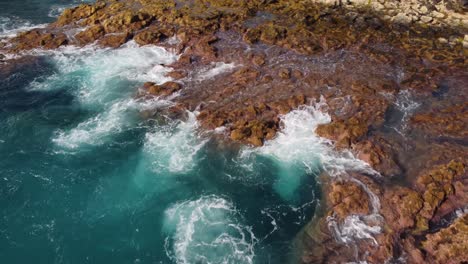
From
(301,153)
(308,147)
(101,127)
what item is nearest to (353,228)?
(301,153)

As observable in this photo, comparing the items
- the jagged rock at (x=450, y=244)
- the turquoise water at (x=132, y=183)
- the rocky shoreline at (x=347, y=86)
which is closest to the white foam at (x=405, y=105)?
the rocky shoreline at (x=347, y=86)

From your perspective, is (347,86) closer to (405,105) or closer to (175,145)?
(405,105)

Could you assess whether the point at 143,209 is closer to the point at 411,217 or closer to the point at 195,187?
the point at 195,187

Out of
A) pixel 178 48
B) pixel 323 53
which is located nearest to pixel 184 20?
pixel 178 48

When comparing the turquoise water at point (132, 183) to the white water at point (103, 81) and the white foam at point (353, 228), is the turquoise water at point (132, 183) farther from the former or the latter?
the white foam at point (353, 228)

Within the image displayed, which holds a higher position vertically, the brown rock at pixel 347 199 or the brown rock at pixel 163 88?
the brown rock at pixel 163 88

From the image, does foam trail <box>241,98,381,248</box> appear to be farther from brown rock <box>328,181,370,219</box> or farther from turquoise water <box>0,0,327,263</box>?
brown rock <box>328,181,370,219</box>
